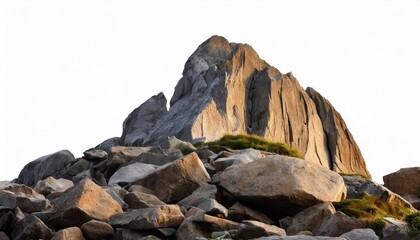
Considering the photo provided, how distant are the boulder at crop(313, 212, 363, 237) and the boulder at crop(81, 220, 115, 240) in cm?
594

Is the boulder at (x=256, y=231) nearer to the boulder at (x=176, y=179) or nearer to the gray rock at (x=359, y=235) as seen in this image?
the gray rock at (x=359, y=235)

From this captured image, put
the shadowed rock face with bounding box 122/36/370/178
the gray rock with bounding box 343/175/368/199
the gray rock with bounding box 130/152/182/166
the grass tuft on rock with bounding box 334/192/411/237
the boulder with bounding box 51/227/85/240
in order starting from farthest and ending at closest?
the shadowed rock face with bounding box 122/36/370/178 < the gray rock with bounding box 130/152/182/166 < the gray rock with bounding box 343/175/368/199 < the grass tuft on rock with bounding box 334/192/411/237 < the boulder with bounding box 51/227/85/240

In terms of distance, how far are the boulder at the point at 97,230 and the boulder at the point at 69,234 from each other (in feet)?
0.88

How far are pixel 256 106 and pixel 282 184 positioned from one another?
2353 inches

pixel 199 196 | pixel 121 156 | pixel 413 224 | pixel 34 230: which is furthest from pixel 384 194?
pixel 34 230

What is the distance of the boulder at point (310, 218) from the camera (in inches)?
787

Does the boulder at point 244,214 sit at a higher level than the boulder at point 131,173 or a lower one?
lower

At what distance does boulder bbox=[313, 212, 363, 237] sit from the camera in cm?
1888

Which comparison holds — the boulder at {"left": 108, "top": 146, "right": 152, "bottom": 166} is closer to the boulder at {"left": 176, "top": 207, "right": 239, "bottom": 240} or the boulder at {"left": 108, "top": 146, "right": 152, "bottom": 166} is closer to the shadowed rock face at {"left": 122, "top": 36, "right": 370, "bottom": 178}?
the boulder at {"left": 176, "top": 207, "right": 239, "bottom": 240}

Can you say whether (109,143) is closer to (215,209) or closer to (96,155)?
(96,155)

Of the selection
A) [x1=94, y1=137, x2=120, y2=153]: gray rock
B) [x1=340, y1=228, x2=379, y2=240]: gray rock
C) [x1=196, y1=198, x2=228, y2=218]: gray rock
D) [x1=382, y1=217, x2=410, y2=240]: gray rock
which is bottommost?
[x1=94, y1=137, x2=120, y2=153]: gray rock

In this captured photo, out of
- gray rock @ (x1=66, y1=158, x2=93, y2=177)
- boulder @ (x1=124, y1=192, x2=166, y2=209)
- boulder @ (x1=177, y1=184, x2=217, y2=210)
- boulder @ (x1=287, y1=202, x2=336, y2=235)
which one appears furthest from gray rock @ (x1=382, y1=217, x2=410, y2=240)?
gray rock @ (x1=66, y1=158, x2=93, y2=177)

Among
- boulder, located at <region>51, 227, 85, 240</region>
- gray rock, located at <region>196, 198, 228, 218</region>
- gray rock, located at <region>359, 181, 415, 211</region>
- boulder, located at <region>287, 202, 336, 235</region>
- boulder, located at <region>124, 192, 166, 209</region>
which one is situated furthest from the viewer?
gray rock, located at <region>359, 181, 415, 211</region>

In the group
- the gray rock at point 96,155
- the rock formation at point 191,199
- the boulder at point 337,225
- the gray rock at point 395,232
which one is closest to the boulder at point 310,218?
the rock formation at point 191,199
